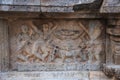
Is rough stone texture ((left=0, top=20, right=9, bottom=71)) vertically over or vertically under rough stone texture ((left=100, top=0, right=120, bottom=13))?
under

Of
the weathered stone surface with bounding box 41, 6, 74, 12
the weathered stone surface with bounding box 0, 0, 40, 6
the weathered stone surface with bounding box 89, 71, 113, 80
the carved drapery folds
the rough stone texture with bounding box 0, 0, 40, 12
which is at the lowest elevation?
the weathered stone surface with bounding box 89, 71, 113, 80

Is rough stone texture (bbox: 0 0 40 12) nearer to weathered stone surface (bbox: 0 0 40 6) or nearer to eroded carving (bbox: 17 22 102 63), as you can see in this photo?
weathered stone surface (bbox: 0 0 40 6)

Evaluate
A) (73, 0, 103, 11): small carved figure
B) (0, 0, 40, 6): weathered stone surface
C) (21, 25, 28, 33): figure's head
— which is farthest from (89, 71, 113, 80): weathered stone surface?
(0, 0, 40, 6): weathered stone surface

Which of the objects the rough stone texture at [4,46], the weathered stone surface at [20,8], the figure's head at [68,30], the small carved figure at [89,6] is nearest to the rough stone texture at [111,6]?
the small carved figure at [89,6]

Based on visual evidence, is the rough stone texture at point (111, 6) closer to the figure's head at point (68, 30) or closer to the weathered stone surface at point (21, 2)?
the figure's head at point (68, 30)

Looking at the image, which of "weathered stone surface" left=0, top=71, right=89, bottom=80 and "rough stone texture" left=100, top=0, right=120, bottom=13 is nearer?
"rough stone texture" left=100, top=0, right=120, bottom=13

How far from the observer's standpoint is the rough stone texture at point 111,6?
2.57m

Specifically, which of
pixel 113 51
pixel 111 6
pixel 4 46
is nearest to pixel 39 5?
pixel 4 46

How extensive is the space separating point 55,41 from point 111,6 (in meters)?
0.76

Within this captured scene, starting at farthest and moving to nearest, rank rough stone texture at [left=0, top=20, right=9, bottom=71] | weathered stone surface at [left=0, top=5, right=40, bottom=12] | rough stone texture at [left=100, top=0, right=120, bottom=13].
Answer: rough stone texture at [left=0, top=20, right=9, bottom=71], weathered stone surface at [left=0, top=5, right=40, bottom=12], rough stone texture at [left=100, top=0, right=120, bottom=13]

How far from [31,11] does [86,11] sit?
59 centimetres

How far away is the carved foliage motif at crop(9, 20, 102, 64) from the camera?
2.91m

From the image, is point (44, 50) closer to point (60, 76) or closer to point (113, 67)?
point (60, 76)

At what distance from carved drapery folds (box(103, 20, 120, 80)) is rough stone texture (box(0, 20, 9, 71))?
43.8 inches
